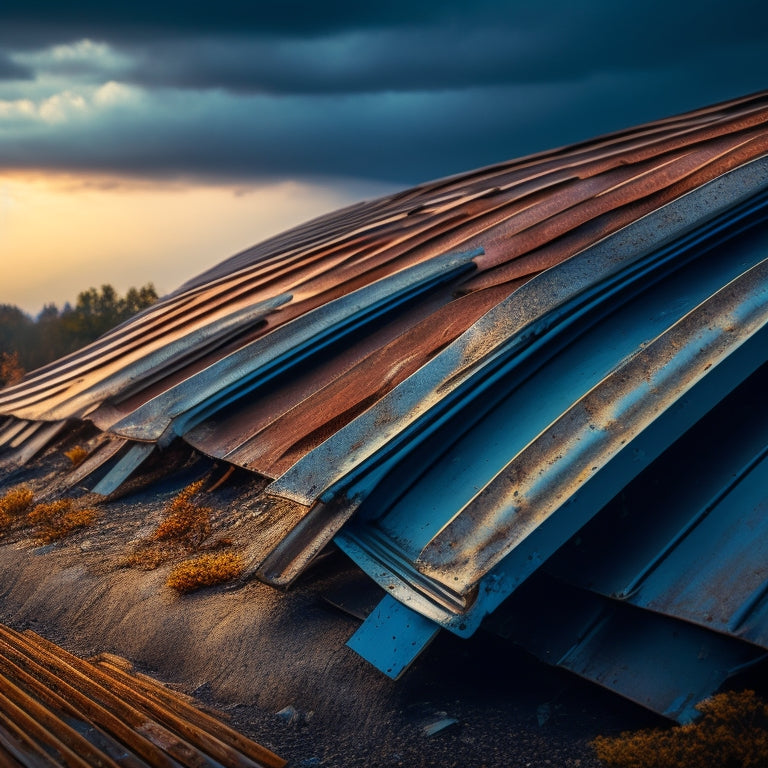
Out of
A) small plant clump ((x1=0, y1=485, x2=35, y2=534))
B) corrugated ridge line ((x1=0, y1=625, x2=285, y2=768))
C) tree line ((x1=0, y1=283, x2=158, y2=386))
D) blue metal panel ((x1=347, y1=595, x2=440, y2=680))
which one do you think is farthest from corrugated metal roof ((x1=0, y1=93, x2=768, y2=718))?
tree line ((x1=0, y1=283, x2=158, y2=386))

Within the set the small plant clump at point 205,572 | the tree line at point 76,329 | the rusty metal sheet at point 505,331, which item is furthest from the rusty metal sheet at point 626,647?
the tree line at point 76,329

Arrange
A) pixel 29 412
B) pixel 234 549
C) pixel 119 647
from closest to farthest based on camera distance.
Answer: pixel 119 647, pixel 234 549, pixel 29 412

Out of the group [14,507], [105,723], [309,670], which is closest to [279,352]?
[14,507]

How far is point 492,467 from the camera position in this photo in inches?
249

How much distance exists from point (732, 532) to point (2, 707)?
4.86 m

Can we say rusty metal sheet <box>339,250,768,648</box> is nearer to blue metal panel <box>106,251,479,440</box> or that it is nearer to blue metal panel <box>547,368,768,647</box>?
blue metal panel <box>547,368,768,647</box>

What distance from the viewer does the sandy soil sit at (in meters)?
5.00

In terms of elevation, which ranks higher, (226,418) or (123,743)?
(226,418)

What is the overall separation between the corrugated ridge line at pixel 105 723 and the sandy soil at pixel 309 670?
1.03ft

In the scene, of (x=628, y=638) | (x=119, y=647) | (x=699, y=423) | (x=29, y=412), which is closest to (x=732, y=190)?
(x=699, y=423)

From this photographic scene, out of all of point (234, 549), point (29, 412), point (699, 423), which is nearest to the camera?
point (699, 423)

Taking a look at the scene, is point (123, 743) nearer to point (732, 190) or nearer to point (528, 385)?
point (528, 385)

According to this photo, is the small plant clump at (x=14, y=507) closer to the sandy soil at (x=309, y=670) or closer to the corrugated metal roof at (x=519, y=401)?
the corrugated metal roof at (x=519, y=401)

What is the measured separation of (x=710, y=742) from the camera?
A: 430 centimetres
